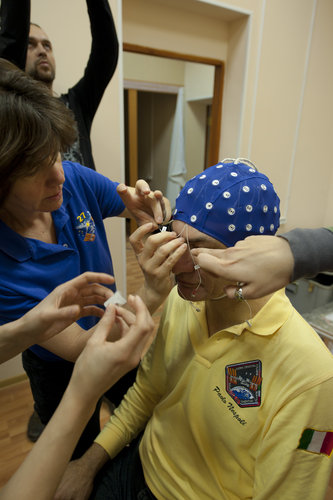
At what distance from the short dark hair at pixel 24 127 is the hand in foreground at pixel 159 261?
0.37m

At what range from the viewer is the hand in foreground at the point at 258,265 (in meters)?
0.59

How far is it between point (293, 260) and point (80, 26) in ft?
6.77

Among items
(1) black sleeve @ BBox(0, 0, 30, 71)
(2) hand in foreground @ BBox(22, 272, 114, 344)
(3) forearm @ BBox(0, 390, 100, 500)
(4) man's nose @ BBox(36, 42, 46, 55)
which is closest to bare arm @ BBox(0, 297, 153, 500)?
(3) forearm @ BBox(0, 390, 100, 500)

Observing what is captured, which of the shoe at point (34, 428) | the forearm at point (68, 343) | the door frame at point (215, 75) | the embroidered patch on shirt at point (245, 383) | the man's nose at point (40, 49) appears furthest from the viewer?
the door frame at point (215, 75)

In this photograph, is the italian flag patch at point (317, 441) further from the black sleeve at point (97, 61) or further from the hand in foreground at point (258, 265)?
the black sleeve at point (97, 61)

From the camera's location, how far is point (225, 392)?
0.85m

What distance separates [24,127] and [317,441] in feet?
3.44

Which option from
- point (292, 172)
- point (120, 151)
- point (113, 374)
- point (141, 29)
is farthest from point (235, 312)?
point (292, 172)

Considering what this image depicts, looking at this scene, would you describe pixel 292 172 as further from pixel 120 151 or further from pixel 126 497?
pixel 126 497

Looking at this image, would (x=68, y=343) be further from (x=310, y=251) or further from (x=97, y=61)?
(x=97, y=61)

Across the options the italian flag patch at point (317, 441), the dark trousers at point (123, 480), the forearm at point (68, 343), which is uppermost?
the forearm at point (68, 343)

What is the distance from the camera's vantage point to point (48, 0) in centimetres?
177

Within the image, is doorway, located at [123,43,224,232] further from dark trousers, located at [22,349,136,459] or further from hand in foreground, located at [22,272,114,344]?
dark trousers, located at [22,349,136,459]

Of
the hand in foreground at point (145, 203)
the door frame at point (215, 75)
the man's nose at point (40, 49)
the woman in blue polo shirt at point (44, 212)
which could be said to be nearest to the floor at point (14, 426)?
the woman in blue polo shirt at point (44, 212)
